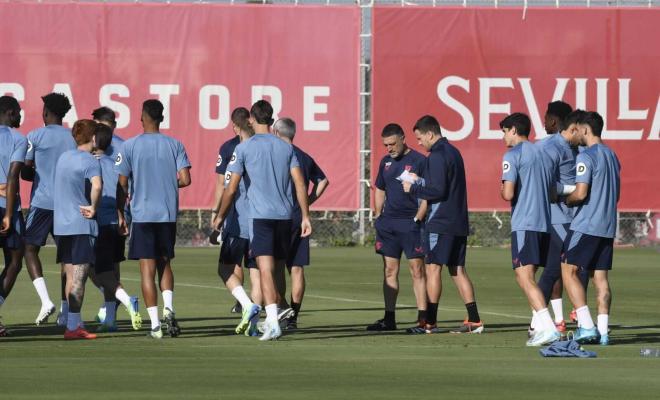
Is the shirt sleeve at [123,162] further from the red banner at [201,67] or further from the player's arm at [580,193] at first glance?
the red banner at [201,67]

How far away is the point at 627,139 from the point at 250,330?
63.2 ft

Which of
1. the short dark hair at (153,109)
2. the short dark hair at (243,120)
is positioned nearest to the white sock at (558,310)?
the short dark hair at (243,120)

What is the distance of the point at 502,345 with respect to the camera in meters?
14.7

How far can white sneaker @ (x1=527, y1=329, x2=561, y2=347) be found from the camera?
564 inches

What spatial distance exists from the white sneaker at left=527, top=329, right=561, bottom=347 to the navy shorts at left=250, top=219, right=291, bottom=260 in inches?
99.9

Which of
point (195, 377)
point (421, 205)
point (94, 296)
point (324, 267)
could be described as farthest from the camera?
point (324, 267)

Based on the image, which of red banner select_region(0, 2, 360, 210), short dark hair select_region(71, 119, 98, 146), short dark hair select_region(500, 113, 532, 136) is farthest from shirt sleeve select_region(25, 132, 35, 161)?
red banner select_region(0, 2, 360, 210)

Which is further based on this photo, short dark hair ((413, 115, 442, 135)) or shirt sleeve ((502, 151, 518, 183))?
short dark hair ((413, 115, 442, 135))

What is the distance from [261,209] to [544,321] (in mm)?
2824

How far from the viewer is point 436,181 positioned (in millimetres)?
15961

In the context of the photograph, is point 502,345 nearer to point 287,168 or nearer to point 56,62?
point 287,168

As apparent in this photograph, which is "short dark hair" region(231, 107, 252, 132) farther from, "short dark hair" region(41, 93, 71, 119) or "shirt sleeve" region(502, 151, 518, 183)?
"shirt sleeve" region(502, 151, 518, 183)

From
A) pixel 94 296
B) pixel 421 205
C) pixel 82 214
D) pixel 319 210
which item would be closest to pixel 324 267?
pixel 319 210

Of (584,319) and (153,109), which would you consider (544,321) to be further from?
(153,109)
